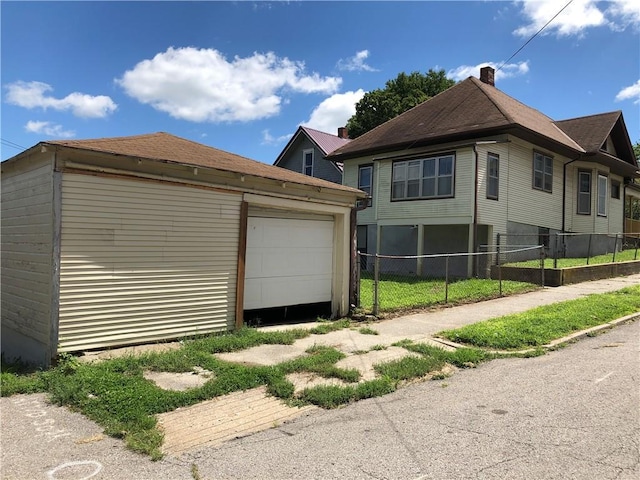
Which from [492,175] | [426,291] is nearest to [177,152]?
[426,291]

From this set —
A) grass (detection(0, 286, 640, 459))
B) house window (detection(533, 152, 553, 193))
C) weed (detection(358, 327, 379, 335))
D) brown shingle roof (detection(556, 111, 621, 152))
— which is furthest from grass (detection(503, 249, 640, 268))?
weed (detection(358, 327, 379, 335))

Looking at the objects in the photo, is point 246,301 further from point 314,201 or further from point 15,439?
point 15,439

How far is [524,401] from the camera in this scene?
506 centimetres

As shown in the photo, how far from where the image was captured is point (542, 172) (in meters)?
19.2

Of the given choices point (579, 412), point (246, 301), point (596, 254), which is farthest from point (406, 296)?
point (596, 254)

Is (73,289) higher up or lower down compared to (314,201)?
lower down

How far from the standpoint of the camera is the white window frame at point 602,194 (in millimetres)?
22141

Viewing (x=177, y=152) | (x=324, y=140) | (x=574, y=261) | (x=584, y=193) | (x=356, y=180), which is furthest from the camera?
(x=324, y=140)

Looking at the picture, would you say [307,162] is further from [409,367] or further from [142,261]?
[409,367]

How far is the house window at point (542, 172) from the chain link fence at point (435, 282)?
2.78 m

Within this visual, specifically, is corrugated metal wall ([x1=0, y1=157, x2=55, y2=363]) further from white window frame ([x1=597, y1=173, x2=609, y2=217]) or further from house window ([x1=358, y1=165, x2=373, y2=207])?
white window frame ([x1=597, y1=173, x2=609, y2=217])

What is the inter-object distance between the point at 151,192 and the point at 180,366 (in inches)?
111

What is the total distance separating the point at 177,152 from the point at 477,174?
11.4m

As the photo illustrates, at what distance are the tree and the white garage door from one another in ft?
91.6
